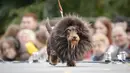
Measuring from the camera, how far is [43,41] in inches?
672

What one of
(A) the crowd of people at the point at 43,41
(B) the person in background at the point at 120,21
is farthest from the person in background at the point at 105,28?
(B) the person in background at the point at 120,21

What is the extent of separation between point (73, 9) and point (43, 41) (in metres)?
4.41

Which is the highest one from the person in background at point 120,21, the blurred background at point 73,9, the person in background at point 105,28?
the blurred background at point 73,9

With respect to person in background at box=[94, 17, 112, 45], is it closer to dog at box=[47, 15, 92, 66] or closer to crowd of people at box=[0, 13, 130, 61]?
crowd of people at box=[0, 13, 130, 61]

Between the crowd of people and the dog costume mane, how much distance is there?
6.89 ft

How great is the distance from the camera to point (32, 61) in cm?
1553

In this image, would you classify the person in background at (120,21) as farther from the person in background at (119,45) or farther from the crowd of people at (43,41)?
the person in background at (119,45)

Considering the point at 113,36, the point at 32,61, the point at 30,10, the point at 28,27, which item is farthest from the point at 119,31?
the point at 30,10

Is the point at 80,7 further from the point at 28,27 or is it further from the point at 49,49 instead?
the point at 49,49

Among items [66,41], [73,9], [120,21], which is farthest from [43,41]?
[66,41]

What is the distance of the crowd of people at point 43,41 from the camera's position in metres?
15.1

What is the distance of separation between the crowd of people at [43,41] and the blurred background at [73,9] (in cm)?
209

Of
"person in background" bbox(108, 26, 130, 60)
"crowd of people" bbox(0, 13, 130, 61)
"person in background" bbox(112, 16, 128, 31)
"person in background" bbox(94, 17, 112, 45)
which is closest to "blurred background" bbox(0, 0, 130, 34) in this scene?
"person in background" bbox(112, 16, 128, 31)

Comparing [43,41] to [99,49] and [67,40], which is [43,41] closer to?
[99,49]
